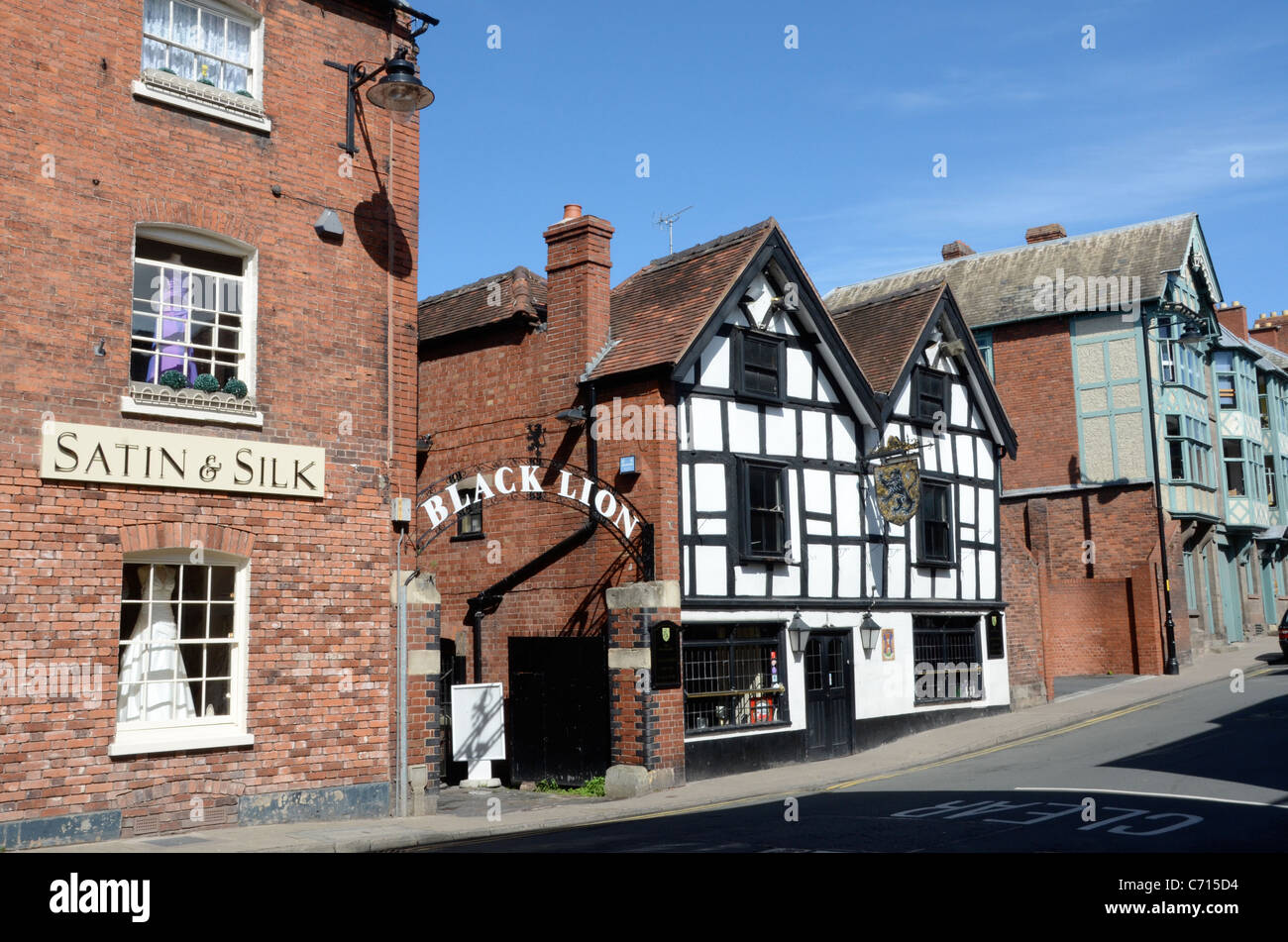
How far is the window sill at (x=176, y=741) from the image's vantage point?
11508 millimetres

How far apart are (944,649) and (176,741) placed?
16128 millimetres

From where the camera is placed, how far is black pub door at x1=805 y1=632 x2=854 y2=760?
19594mm

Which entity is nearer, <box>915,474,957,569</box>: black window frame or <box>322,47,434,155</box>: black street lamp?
<box>322,47,434,155</box>: black street lamp

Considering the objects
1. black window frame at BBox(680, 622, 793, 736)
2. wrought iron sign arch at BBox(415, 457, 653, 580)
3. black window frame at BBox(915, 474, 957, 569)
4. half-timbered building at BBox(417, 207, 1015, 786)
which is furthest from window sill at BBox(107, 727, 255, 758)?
black window frame at BBox(915, 474, 957, 569)

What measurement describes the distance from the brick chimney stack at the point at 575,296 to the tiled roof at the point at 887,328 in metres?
5.48

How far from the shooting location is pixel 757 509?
19016mm

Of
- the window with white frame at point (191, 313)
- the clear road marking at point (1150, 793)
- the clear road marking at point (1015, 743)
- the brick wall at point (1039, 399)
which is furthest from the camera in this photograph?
the brick wall at point (1039, 399)

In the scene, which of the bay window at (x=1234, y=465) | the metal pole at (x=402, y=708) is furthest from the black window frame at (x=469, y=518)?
the bay window at (x=1234, y=465)

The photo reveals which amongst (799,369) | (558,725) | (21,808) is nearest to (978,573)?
(799,369)

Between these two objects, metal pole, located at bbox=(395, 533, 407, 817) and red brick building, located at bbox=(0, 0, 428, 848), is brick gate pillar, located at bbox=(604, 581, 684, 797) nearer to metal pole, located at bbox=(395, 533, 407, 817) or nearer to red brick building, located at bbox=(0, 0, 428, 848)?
metal pole, located at bbox=(395, 533, 407, 817)

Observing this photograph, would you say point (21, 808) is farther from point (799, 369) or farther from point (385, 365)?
point (799, 369)

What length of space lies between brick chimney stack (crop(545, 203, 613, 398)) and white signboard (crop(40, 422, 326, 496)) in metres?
6.41

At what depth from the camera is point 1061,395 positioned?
33.9 meters

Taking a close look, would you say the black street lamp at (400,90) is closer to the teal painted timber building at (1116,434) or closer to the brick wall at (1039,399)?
the teal painted timber building at (1116,434)
